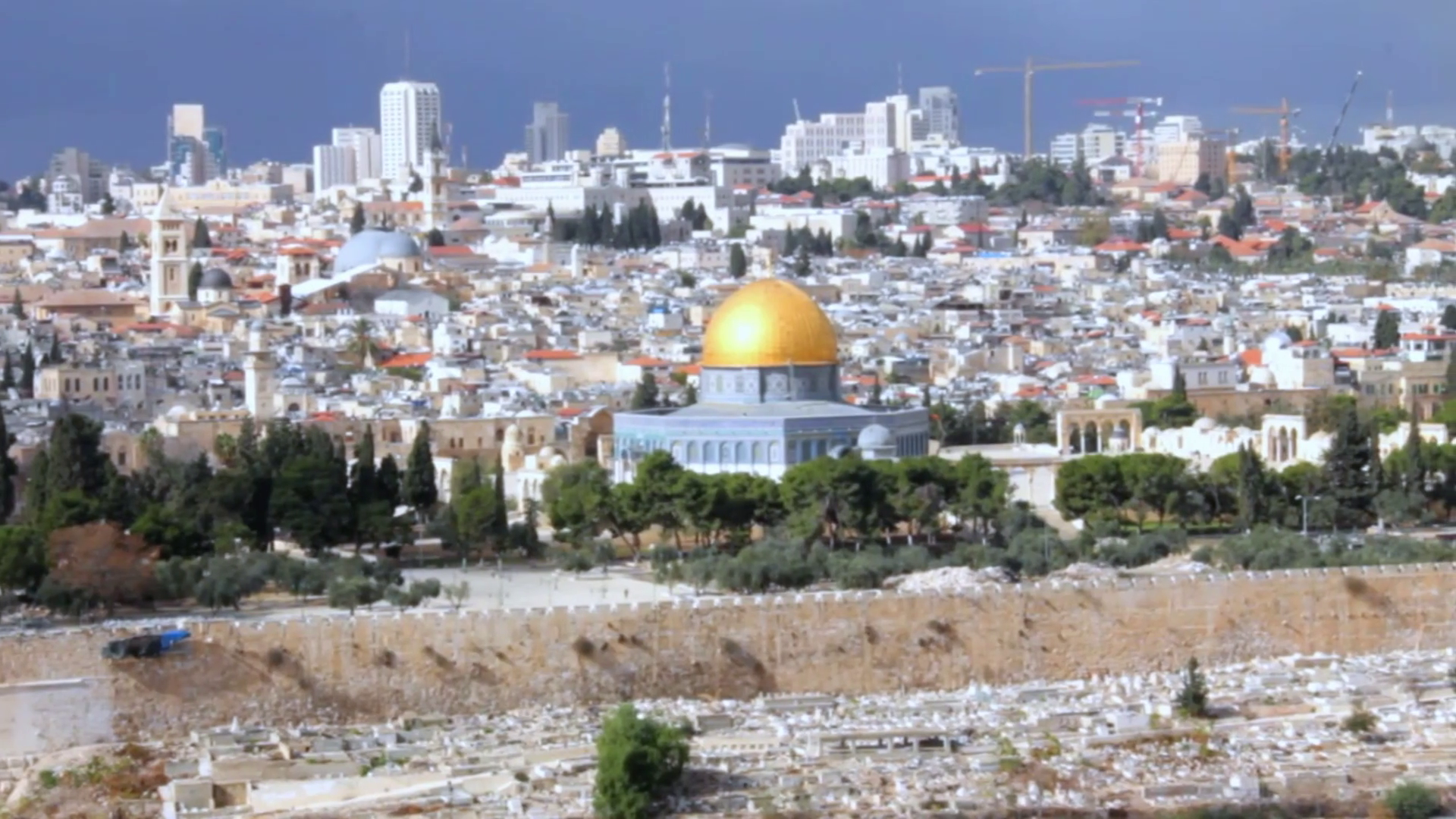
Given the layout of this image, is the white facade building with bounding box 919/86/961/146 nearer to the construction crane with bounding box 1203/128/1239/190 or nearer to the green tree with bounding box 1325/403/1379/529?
the construction crane with bounding box 1203/128/1239/190

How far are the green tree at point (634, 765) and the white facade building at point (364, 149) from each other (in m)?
117

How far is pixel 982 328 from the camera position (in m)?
71.8

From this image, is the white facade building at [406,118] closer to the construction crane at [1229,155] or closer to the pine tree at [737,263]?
the construction crane at [1229,155]

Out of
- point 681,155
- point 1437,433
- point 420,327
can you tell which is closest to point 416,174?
point 681,155

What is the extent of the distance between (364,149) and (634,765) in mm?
125212

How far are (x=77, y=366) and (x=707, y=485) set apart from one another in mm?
22110

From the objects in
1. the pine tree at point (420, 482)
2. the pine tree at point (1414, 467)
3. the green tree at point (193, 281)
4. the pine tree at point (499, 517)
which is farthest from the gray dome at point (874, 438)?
the green tree at point (193, 281)

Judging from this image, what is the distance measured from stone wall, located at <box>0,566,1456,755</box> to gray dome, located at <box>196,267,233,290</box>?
47.6 metres

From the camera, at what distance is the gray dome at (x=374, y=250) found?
84.9 m

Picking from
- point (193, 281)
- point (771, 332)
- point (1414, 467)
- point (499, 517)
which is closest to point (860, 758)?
point (499, 517)

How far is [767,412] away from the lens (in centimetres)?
4409

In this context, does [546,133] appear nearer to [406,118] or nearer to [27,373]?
[406,118]

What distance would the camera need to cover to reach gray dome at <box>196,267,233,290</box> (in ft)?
254

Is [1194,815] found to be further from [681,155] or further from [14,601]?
[681,155]
